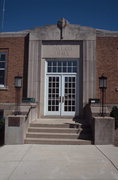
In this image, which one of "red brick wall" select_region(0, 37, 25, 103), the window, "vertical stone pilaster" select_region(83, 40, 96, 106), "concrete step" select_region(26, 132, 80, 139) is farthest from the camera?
the window

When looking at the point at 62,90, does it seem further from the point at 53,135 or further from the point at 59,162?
the point at 59,162

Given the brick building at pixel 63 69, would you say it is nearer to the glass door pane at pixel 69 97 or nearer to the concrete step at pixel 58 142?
the glass door pane at pixel 69 97

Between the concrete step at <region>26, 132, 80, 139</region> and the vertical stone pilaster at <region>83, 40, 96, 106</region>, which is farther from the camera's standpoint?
the vertical stone pilaster at <region>83, 40, 96, 106</region>

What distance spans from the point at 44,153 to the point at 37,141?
154cm

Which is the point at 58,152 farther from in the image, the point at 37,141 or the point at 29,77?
the point at 29,77

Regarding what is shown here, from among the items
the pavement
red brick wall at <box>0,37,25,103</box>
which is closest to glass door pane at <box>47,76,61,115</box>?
red brick wall at <box>0,37,25,103</box>

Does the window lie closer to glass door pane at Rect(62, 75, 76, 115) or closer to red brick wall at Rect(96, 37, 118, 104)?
glass door pane at Rect(62, 75, 76, 115)

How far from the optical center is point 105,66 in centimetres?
1179

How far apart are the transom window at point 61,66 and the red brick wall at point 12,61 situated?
1768 mm

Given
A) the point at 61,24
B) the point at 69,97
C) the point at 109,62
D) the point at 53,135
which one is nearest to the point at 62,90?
the point at 69,97

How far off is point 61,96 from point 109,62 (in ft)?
11.5

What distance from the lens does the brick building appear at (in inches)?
460

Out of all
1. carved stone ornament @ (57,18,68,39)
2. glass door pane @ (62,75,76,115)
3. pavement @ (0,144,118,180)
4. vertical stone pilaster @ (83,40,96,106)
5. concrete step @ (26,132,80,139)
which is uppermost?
carved stone ornament @ (57,18,68,39)

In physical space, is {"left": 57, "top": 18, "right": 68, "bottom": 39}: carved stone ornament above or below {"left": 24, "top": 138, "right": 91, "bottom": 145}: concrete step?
above
